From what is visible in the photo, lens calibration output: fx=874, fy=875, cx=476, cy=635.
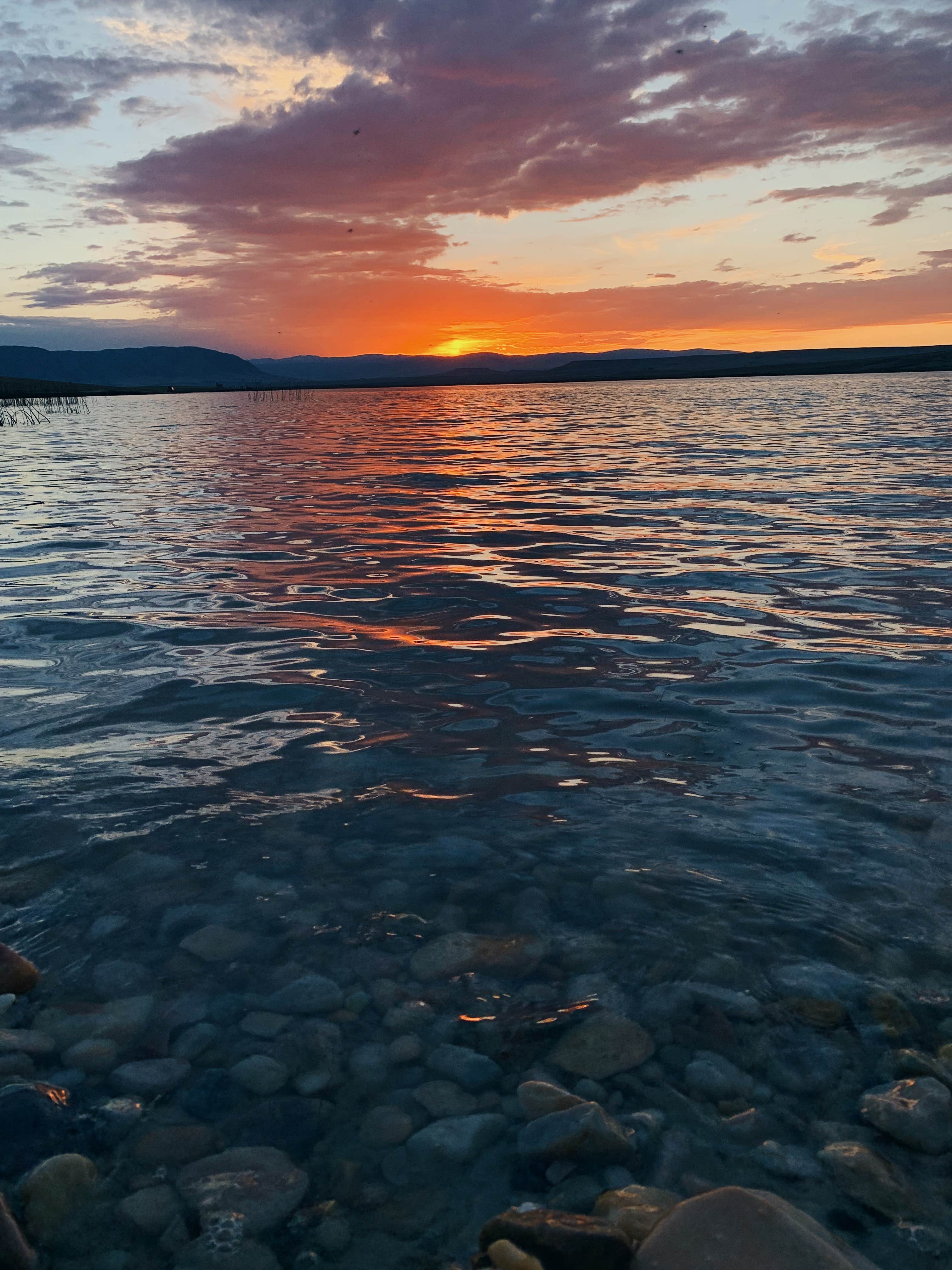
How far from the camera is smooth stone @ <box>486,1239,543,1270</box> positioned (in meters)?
2.23

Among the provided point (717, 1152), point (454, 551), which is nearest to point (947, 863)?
point (717, 1152)

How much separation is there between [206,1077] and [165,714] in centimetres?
377

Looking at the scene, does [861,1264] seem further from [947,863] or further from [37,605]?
[37,605]

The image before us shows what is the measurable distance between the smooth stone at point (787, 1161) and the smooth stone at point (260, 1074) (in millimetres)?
1571

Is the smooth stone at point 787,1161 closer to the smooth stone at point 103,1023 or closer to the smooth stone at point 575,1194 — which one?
the smooth stone at point 575,1194

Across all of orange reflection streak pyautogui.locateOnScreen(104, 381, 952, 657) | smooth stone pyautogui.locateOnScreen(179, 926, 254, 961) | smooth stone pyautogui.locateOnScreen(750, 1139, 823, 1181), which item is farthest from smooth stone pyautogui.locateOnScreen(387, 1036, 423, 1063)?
orange reflection streak pyautogui.locateOnScreen(104, 381, 952, 657)

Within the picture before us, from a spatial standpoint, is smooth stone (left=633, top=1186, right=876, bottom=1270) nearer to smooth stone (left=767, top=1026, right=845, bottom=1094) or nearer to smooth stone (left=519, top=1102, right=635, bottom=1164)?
smooth stone (left=519, top=1102, right=635, bottom=1164)

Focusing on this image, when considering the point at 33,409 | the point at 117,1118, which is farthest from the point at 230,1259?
the point at 33,409

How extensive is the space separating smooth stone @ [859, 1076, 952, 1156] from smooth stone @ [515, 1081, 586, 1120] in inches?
36.6

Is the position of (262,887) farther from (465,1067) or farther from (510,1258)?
(510,1258)

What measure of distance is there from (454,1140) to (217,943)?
1.50 m

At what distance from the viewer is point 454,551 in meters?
12.6

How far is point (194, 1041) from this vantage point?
320 centimetres

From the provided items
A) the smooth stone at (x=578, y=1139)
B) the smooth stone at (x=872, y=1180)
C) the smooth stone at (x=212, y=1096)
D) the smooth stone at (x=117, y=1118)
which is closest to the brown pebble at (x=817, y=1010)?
the smooth stone at (x=872, y=1180)
